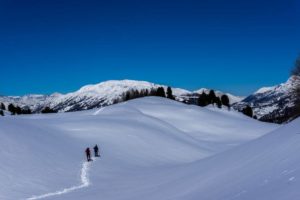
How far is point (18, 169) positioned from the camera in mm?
30969

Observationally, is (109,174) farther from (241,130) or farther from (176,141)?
(241,130)

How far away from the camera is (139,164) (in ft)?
152

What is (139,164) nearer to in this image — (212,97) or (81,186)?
(81,186)

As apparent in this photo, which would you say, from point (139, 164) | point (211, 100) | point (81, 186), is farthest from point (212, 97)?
point (81, 186)

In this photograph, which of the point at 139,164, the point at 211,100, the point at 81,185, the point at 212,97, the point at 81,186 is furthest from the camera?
the point at 211,100

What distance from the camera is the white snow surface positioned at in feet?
49.5

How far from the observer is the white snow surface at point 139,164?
15.1m

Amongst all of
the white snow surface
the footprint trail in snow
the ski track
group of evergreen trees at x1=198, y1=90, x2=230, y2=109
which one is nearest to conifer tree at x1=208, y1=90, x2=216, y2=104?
group of evergreen trees at x1=198, y1=90, x2=230, y2=109

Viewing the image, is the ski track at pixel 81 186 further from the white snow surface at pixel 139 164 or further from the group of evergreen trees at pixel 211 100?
the group of evergreen trees at pixel 211 100

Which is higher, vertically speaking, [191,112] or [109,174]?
[191,112]

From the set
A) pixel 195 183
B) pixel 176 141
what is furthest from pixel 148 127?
pixel 195 183

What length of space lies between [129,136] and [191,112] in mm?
52177

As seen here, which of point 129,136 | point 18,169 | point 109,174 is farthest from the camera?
point 129,136

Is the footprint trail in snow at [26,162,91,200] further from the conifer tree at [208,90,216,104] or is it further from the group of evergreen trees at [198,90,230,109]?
the conifer tree at [208,90,216,104]
